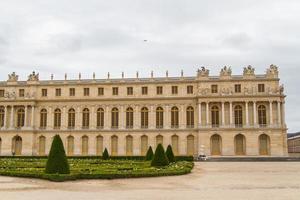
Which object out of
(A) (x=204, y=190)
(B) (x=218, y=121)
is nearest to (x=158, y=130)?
(B) (x=218, y=121)

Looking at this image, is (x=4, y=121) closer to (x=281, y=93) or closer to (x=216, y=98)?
(x=216, y=98)

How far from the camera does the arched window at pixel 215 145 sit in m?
59.1

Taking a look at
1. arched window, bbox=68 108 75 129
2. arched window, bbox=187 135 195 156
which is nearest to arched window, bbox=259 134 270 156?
arched window, bbox=187 135 195 156

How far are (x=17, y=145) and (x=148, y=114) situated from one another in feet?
64.7

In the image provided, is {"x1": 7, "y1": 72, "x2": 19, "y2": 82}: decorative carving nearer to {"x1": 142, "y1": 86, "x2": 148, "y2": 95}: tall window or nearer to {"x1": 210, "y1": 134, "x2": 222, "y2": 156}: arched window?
{"x1": 142, "y1": 86, "x2": 148, "y2": 95}: tall window

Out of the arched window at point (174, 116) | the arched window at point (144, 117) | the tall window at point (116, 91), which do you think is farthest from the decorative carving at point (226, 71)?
the tall window at point (116, 91)

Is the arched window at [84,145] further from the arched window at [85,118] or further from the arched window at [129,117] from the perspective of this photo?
the arched window at [129,117]

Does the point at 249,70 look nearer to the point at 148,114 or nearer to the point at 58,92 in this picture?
the point at 148,114

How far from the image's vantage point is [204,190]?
58.4 feet

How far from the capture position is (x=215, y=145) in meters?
59.2

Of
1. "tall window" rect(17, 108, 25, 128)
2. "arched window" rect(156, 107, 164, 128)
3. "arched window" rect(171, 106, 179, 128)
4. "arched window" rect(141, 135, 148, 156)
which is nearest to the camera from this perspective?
"arched window" rect(171, 106, 179, 128)

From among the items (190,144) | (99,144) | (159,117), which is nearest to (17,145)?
(99,144)

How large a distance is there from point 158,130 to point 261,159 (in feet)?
52.6

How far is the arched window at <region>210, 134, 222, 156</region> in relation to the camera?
5906 centimetres
